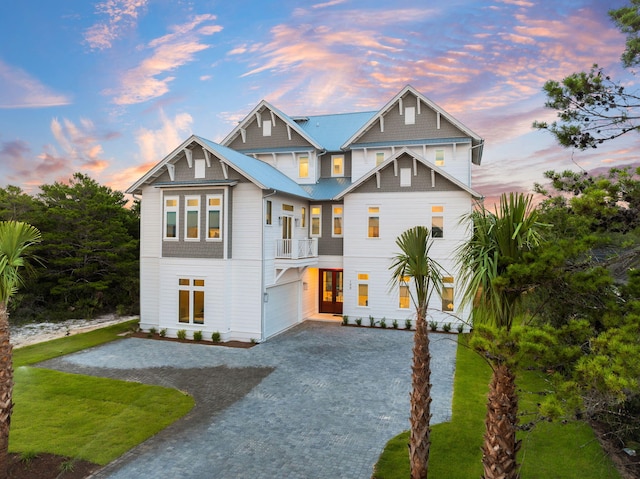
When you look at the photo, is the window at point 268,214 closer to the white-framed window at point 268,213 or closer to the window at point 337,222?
the white-framed window at point 268,213

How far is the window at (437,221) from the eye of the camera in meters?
18.2

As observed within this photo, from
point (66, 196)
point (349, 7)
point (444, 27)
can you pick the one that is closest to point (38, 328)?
point (66, 196)

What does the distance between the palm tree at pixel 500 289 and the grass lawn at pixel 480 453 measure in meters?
1.89

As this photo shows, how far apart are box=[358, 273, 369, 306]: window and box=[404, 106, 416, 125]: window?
8568 mm

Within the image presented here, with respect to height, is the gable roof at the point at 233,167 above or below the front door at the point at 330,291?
above

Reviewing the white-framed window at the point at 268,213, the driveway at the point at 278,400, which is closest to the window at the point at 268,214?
the white-framed window at the point at 268,213

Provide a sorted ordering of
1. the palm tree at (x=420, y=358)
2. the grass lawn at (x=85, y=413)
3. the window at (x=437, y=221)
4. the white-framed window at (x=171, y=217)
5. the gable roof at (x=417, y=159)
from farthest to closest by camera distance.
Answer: the window at (x=437, y=221)
the gable roof at (x=417, y=159)
the white-framed window at (x=171, y=217)
the grass lawn at (x=85, y=413)
the palm tree at (x=420, y=358)

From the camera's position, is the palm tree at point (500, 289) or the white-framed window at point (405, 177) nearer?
the palm tree at point (500, 289)

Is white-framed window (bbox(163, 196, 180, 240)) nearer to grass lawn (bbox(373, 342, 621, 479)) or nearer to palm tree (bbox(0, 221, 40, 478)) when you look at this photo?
palm tree (bbox(0, 221, 40, 478))

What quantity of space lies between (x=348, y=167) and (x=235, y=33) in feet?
29.8

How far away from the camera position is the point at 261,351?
14797 millimetres

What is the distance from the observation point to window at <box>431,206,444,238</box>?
59.8 ft

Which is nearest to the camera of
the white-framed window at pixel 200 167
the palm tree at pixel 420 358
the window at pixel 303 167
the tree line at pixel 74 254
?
the palm tree at pixel 420 358

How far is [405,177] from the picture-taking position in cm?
1861
